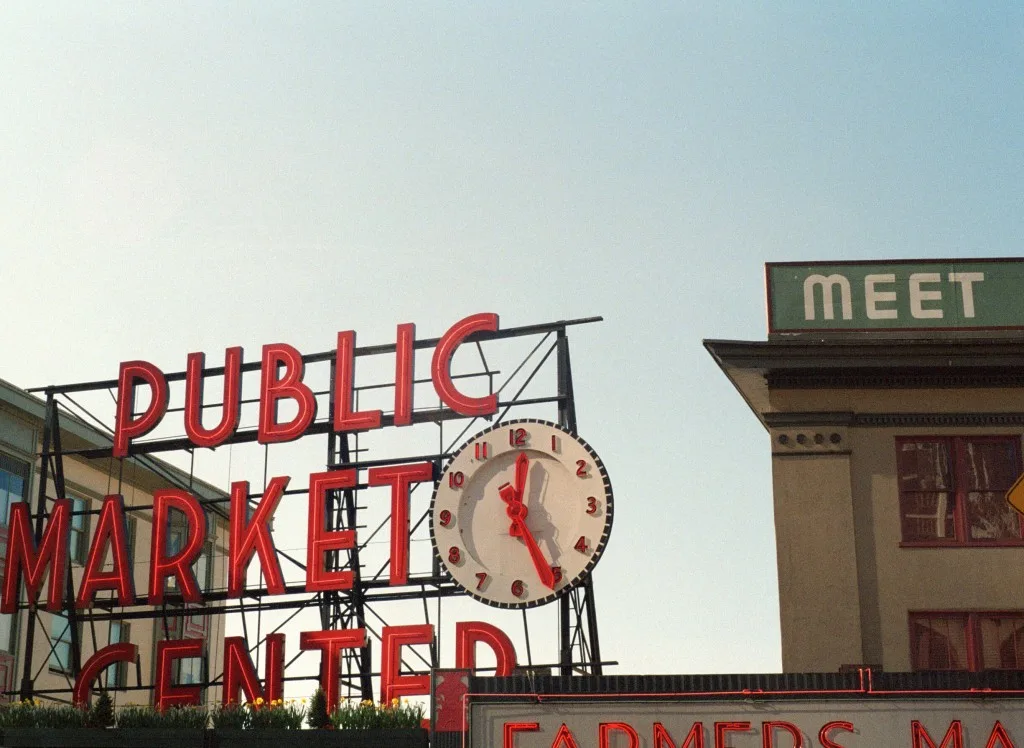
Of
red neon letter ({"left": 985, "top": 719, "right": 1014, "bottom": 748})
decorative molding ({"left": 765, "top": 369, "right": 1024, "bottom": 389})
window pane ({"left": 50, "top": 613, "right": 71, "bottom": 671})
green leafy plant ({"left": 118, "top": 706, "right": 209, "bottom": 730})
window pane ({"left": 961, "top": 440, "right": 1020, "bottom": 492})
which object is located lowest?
red neon letter ({"left": 985, "top": 719, "right": 1014, "bottom": 748})

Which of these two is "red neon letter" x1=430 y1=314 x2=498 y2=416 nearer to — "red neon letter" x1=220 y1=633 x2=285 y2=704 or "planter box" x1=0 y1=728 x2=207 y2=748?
"red neon letter" x1=220 y1=633 x2=285 y2=704

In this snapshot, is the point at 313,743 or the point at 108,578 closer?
the point at 313,743

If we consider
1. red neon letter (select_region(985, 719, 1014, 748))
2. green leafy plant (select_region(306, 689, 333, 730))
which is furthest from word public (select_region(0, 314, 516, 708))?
red neon letter (select_region(985, 719, 1014, 748))

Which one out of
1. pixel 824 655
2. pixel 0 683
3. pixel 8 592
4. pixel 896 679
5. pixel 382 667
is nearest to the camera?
pixel 896 679

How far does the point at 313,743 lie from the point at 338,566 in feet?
27.7

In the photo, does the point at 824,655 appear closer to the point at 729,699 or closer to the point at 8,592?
the point at 729,699

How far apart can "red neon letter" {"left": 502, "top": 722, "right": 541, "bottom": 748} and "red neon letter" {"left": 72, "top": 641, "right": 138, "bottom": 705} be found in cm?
1567

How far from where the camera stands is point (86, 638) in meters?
56.9

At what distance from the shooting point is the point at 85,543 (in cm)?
5375

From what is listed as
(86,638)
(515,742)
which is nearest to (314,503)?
(515,742)

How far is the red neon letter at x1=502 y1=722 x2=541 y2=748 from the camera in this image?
25406 mm

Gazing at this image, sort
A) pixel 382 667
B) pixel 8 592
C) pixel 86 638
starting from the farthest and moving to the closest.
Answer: pixel 86 638 → pixel 8 592 → pixel 382 667

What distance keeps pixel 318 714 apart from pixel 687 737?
9208 millimetres

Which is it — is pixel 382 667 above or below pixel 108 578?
below
